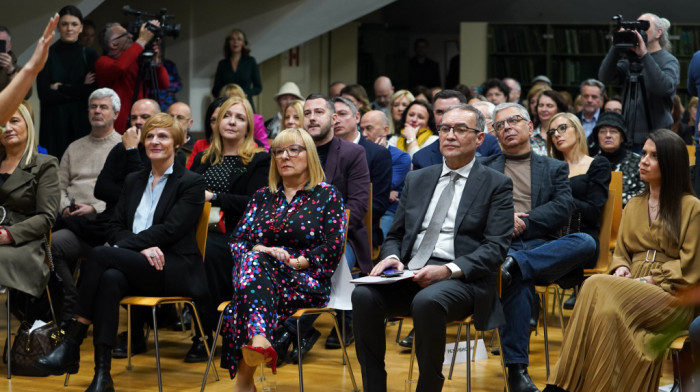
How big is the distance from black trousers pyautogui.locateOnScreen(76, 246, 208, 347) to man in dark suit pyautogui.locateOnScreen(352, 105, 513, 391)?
0.98 m

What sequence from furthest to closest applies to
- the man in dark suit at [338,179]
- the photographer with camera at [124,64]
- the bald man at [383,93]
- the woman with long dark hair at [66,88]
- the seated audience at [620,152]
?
the bald man at [383,93] < the woman with long dark hair at [66,88] < the photographer with camera at [124,64] < the seated audience at [620,152] < the man in dark suit at [338,179]

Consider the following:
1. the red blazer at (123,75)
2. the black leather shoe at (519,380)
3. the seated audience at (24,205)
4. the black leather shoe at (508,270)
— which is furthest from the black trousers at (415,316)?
the red blazer at (123,75)

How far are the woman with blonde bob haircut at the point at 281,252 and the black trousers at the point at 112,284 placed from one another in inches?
14.6

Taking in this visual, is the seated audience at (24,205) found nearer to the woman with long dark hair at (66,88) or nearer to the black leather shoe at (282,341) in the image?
the black leather shoe at (282,341)

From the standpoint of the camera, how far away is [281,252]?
12.0 ft

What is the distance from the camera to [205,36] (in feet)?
27.9

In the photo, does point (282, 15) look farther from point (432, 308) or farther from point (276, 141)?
point (432, 308)

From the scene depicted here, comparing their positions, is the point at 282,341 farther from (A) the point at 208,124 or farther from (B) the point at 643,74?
(B) the point at 643,74

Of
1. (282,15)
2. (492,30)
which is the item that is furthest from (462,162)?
(492,30)

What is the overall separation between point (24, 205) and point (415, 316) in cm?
209

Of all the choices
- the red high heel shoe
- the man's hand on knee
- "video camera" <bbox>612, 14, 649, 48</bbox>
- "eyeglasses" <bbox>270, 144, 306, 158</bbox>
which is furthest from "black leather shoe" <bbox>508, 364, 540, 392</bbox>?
"video camera" <bbox>612, 14, 649, 48</bbox>

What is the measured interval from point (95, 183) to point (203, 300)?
4.09 feet

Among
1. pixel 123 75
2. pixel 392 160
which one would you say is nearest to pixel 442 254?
pixel 392 160

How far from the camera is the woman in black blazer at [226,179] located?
14.2 feet
